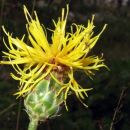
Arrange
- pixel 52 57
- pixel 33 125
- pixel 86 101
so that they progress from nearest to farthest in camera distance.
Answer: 1. pixel 33 125
2. pixel 52 57
3. pixel 86 101

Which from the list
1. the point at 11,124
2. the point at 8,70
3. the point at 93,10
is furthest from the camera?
the point at 93,10

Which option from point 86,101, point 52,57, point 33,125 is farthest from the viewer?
point 86,101

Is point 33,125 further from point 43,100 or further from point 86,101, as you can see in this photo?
point 86,101

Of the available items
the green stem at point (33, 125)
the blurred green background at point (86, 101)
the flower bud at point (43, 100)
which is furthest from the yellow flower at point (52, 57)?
the blurred green background at point (86, 101)

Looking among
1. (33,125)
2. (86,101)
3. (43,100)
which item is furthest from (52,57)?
(86,101)

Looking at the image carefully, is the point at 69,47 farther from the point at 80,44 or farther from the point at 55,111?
the point at 55,111

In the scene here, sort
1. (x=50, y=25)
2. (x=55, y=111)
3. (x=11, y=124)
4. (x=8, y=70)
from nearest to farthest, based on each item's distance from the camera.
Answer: (x=55, y=111), (x=11, y=124), (x=8, y=70), (x=50, y=25)

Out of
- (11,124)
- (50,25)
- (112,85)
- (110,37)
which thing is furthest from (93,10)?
(11,124)

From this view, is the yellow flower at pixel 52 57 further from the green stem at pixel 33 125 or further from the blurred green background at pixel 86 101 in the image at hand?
the blurred green background at pixel 86 101

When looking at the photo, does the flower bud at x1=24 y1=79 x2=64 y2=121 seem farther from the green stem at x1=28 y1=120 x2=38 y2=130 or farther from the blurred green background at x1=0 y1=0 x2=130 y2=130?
the blurred green background at x1=0 y1=0 x2=130 y2=130

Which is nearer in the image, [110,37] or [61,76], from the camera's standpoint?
[61,76]

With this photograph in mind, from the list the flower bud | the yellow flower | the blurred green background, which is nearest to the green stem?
the flower bud
